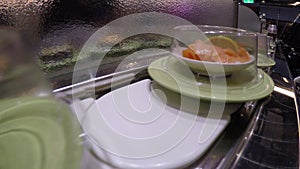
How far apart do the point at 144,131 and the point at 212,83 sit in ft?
0.74

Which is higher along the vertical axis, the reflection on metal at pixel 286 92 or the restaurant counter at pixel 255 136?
the restaurant counter at pixel 255 136

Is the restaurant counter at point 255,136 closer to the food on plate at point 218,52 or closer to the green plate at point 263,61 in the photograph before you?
the food on plate at point 218,52

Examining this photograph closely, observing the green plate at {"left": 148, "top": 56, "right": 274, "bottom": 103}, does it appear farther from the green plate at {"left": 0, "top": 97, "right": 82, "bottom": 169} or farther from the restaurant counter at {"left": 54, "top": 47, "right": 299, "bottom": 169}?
the green plate at {"left": 0, "top": 97, "right": 82, "bottom": 169}

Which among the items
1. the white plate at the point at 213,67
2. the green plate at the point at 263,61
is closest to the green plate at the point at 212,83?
the white plate at the point at 213,67

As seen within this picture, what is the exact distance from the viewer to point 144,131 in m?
0.44

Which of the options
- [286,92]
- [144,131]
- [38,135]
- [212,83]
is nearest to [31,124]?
[38,135]

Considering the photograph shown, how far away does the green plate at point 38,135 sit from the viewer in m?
0.28

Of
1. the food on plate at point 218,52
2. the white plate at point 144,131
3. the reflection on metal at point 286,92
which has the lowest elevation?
the reflection on metal at point 286,92

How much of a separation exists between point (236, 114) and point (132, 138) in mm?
275

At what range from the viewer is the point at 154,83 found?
24.9 inches

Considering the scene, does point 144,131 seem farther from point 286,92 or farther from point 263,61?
point 263,61

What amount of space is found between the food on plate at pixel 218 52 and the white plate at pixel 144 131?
147 mm

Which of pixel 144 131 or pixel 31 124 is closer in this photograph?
pixel 31 124

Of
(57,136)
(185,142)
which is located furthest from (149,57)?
(57,136)
